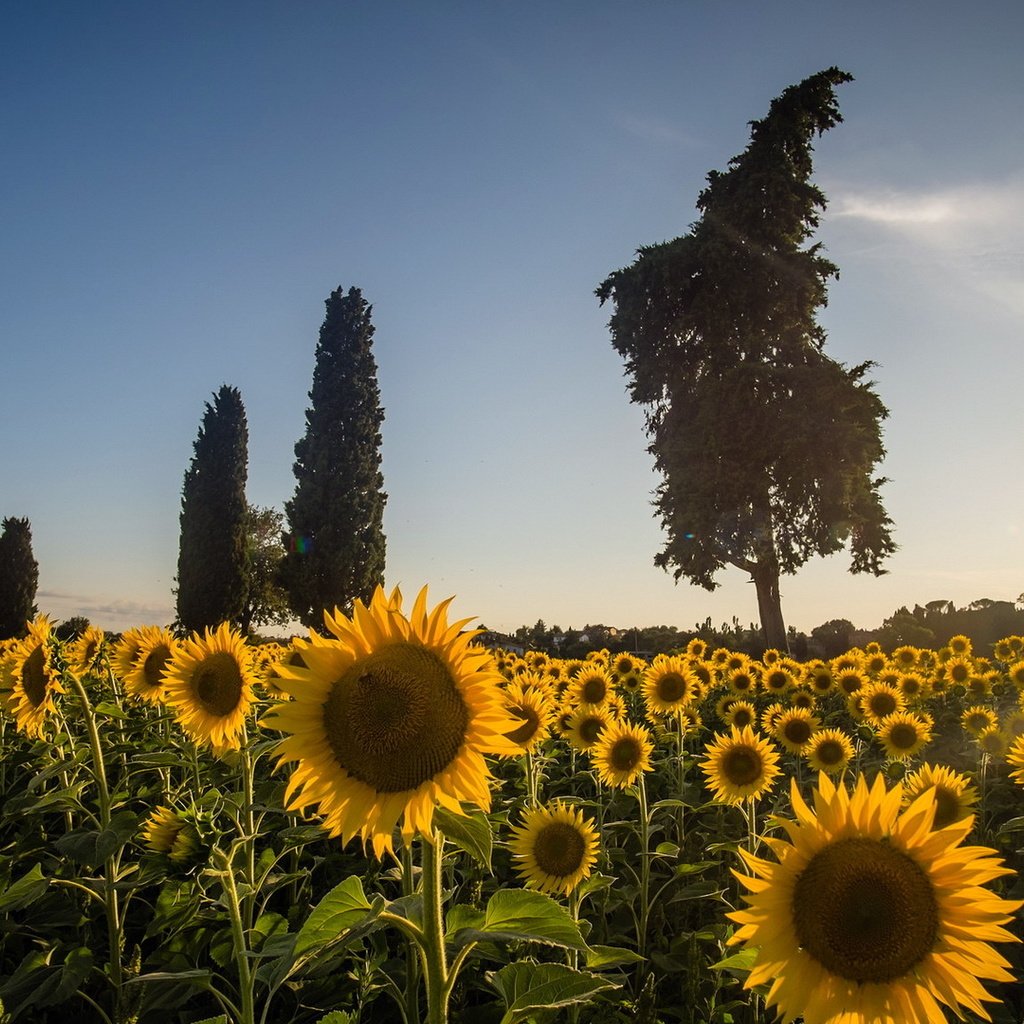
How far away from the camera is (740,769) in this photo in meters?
4.59

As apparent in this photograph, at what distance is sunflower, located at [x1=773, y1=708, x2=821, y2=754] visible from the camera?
20.5 ft

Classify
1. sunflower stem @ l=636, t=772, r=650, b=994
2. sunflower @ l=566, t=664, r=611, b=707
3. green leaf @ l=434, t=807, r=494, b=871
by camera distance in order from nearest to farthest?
green leaf @ l=434, t=807, r=494, b=871, sunflower stem @ l=636, t=772, r=650, b=994, sunflower @ l=566, t=664, r=611, b=707

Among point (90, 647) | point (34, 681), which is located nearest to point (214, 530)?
point (90, 647)

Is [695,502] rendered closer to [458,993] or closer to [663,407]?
[663,407]

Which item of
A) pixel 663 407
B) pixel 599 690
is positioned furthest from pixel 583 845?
pixel 663 407

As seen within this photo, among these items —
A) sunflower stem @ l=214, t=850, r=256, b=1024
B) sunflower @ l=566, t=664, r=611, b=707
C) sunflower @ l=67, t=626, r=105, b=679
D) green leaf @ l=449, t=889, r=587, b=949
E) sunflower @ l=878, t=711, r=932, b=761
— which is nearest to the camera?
green leaf @ l=449, t=889, r=587, b=949

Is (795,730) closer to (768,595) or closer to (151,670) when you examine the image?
(151,670)

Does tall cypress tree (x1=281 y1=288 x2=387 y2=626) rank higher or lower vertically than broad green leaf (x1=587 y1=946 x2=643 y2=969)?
higher

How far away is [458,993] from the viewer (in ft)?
10.2

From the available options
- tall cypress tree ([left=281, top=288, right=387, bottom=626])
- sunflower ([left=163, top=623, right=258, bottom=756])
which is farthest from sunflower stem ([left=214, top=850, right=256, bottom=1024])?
tall cypress tree ([left=281, top=288, right=387, bottom=626])

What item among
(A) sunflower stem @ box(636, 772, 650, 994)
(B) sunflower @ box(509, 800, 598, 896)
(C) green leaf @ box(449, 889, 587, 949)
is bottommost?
(A) sunflower stem @ box(636, 772, 650, 994)

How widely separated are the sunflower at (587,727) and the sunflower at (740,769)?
87 cm

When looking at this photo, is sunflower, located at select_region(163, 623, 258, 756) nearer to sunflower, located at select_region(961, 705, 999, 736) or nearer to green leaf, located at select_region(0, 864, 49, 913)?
green leaf, located at select_region(0, 864, 49, 913)

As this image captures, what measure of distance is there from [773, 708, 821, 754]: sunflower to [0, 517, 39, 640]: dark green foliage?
3461cm
